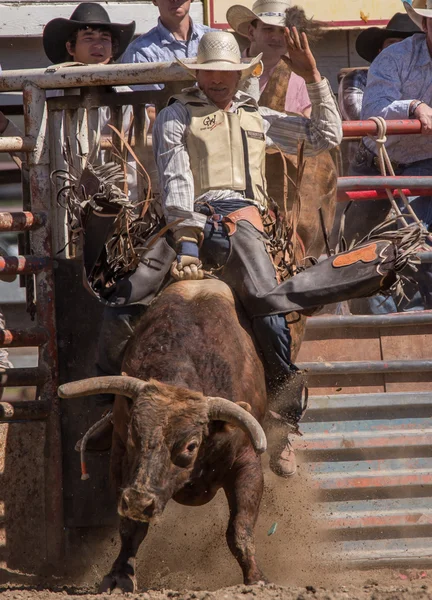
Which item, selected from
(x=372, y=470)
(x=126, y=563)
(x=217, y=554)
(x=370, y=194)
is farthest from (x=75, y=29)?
(x=126, y=563)

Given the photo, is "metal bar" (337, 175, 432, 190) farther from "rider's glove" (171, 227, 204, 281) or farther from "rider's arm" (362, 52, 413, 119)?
"rider's glove" (171, 227, 204, 281)

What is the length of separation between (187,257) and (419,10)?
94.1 inches

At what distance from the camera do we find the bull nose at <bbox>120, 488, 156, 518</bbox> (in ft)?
14.0

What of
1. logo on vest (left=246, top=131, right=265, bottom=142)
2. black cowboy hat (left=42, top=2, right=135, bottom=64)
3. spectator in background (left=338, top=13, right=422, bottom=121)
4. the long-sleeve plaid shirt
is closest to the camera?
the long-sleeve plaid shirt

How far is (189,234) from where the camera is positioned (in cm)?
521

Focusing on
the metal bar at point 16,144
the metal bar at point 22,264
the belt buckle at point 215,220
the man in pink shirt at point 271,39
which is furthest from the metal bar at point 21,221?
the man in pink shirt at point 271,39

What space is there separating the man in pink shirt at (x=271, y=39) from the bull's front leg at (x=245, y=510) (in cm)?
246

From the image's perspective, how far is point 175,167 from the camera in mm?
5320

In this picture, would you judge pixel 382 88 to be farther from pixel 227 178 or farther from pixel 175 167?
pixel 175 167

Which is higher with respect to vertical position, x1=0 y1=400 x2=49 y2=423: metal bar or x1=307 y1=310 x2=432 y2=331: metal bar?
x1=307 y1=310 x2=432 y2=331: metal bar

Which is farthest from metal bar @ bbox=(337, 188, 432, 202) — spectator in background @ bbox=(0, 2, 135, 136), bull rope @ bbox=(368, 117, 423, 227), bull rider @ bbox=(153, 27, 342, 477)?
spectator in background @ bbox=(0, 2, 135, 136)

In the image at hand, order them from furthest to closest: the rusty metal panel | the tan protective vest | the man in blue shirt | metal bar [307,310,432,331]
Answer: the man in blue shirt
metal bar [307,310,432,331]
the rusty metal panel
the tan protective vest

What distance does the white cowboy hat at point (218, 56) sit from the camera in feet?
17.5

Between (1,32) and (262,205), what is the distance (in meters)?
3.52
